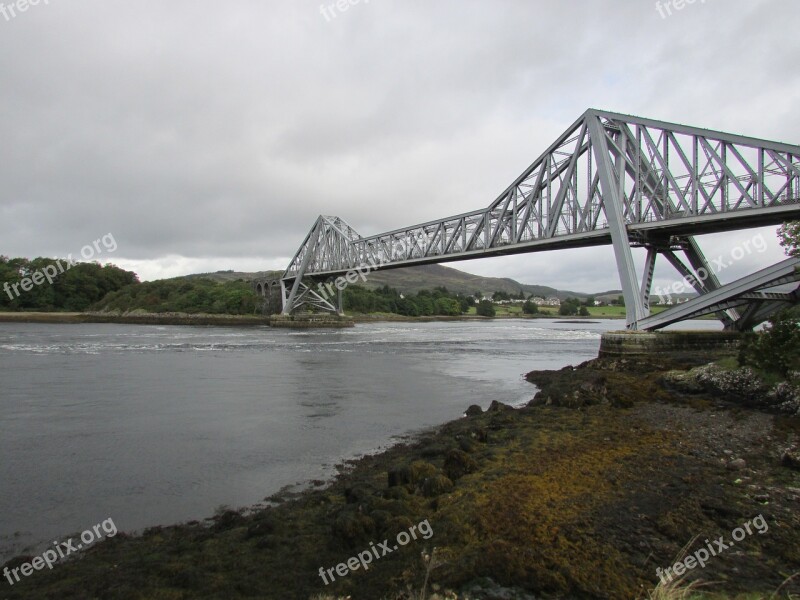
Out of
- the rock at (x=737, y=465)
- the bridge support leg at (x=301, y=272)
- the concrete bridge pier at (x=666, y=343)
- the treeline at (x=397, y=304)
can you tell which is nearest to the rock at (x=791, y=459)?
the rock at (x=737, y=465)

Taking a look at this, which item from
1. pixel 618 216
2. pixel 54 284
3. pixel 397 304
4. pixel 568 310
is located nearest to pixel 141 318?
pixel 54 284

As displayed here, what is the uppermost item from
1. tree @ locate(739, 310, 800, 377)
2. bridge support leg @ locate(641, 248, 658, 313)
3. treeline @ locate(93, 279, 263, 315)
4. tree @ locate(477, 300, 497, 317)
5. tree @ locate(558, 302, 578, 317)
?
treeline @ locate(93, 279, 263, 315)

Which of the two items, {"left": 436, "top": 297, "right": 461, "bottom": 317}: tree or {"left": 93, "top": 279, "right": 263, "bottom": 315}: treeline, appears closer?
{"left": 93, "top": 279, "right": 263, "bottom": 315}: treeline

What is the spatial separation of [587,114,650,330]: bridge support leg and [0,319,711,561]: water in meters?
6.38

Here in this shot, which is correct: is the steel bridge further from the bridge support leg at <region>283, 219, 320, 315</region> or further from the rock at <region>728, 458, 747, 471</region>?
the bridge support leg at <region>283, 219, 320, 315</region>

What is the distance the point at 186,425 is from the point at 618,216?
27.3 meters

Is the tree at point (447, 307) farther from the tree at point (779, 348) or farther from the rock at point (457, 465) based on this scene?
the rock at point (457, 465)

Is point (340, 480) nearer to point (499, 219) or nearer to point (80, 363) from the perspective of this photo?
point (80, 363)

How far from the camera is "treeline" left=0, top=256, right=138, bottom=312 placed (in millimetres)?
111625

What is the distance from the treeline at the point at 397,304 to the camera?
13850 cm

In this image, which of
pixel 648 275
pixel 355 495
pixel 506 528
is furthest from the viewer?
pixel 648 275

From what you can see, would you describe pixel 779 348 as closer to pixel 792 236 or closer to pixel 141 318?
pixel 792 236

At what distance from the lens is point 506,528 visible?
593 cm

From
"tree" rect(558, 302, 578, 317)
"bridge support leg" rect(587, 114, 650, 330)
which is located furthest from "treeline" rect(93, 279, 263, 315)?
"tree" rect(558, 302, 578, 317)
